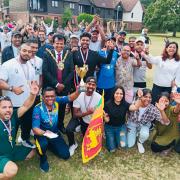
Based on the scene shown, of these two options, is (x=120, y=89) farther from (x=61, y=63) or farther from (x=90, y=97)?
(x=61, y=63)

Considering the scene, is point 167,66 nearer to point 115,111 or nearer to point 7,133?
point 115,111

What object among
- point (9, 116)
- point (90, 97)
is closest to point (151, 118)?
point (90, 97)

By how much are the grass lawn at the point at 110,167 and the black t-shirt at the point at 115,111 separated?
64 centimetres

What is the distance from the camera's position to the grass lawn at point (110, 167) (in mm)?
4391

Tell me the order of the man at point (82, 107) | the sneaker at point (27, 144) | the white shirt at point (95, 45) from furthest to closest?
the white shirt at point (95, 45), the man at point (82, 107), the sneaker at point (27, 144)

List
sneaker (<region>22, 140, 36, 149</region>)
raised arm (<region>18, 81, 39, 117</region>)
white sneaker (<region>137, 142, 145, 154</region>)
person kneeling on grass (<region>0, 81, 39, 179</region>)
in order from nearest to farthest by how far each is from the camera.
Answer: person kneeling on grass (<region>0, 81, 39, 179</region>) → raised arm (<region>18, 81, 39, 117</region>) → sneaker (<region>22, 140, 36, 149</region>) → white sneaker (<region>137, 142, 145, 154</region>)

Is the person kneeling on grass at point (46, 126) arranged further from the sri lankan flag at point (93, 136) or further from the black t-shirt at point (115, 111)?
the black t-shirt at point (115, 111)

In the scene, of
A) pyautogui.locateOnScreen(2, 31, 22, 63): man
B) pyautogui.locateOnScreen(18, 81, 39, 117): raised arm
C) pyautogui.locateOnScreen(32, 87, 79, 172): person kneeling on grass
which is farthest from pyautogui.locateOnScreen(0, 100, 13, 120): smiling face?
pyautogui.locateOnScreen(2, 31, 22, 63): man

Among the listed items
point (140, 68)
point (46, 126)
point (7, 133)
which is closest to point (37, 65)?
point (46, 126)

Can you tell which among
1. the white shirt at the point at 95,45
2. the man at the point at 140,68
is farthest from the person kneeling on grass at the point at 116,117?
the white shirt at the point at 95,45

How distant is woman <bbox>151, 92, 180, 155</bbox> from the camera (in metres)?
5.02

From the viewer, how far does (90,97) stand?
518 cm

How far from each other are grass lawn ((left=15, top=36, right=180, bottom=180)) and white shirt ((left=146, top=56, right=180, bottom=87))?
64.7 inches

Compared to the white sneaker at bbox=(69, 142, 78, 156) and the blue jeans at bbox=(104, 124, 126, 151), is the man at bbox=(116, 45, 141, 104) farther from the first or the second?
the white sneaker at bbox=(69, 142, 78, 156)
